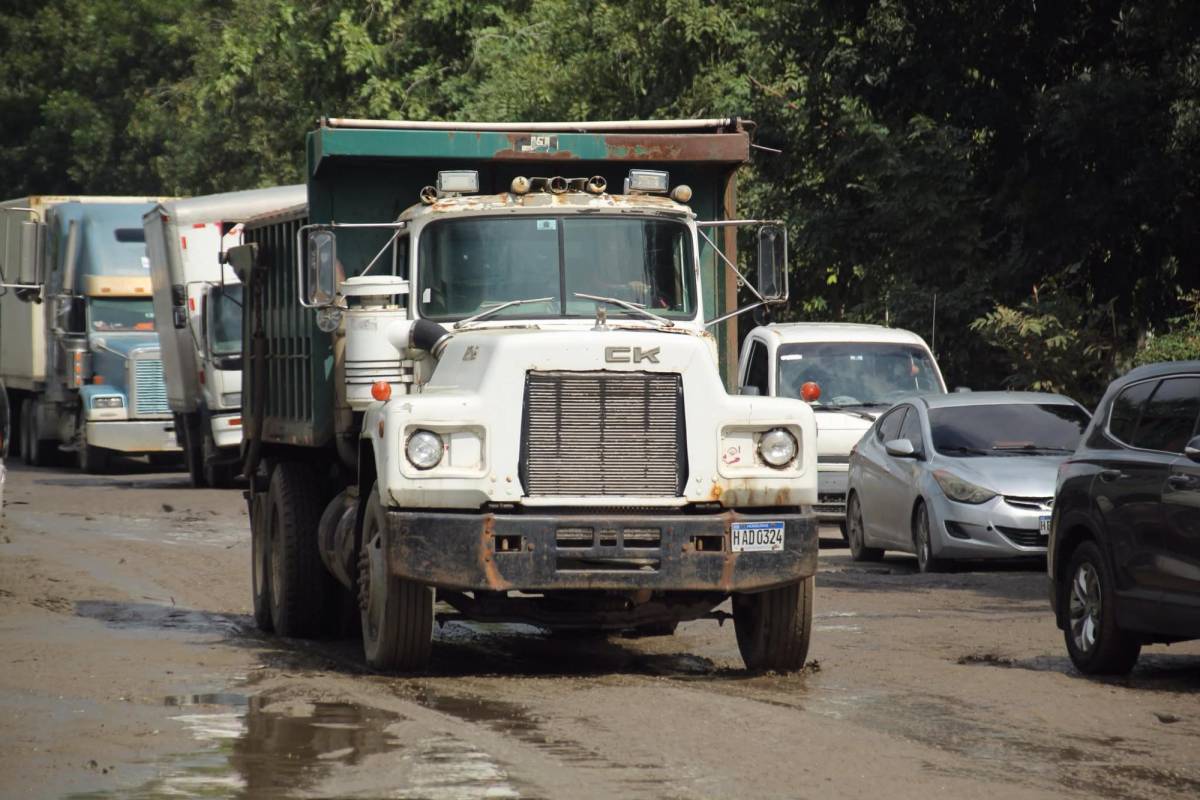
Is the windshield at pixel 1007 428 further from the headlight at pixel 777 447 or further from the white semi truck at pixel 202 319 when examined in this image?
the white semi truck at pixel 202 319

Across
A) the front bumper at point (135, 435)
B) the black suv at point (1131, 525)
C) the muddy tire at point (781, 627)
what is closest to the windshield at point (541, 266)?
the muddy tire at point (781, 627)

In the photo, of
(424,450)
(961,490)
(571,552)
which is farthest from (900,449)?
(424,450)

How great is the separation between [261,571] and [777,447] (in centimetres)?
459

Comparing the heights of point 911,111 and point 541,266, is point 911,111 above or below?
above

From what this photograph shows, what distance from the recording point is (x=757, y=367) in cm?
2242

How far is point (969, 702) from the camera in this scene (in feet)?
33.6

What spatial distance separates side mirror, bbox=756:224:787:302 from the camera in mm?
12023

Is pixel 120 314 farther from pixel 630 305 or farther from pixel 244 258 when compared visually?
pixel 630 305

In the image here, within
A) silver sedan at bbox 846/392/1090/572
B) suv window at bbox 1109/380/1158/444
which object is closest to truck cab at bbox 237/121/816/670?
suv window at bbox 1109/380/1158/444

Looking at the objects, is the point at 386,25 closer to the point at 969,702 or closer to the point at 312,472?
the point at 312,472

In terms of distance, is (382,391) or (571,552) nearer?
(571,552)

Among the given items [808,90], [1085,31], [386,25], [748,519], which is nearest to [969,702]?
[748,519]

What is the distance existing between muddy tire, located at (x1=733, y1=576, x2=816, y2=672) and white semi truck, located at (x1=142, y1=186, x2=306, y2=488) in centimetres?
1576

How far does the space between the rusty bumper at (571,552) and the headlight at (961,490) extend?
684 centimetres
